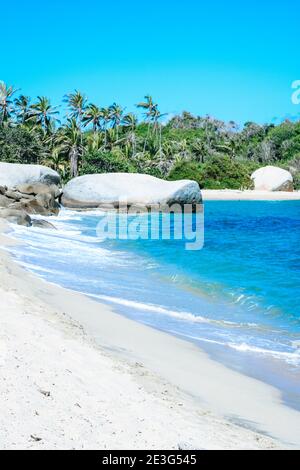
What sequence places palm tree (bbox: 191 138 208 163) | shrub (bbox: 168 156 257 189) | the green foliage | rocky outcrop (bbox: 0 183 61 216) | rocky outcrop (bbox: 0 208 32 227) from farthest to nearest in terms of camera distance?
palm tree (bbox: 191 138 208 163) < shrub (bbox: 168 156 257 189) < the green foliage < rocky outcrop (bbox: 0 183 61 216) < rocky outcrop (bbox: 0 208 32 227)

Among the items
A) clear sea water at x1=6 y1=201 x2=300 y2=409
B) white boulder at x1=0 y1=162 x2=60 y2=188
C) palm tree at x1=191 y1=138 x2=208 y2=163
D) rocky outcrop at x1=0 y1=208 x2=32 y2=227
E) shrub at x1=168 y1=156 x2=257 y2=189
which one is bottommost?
clear sea water at x1=6 y1=201 x2=300 y2=409

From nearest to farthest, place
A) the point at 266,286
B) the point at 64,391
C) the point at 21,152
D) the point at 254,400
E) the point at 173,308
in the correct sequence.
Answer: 1. the point at 64,391
2. the point at 254,400
3. the point at 173,308
4. the point at 266,286
5. the point at 21,152

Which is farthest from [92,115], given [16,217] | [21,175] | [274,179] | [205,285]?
[205,285]

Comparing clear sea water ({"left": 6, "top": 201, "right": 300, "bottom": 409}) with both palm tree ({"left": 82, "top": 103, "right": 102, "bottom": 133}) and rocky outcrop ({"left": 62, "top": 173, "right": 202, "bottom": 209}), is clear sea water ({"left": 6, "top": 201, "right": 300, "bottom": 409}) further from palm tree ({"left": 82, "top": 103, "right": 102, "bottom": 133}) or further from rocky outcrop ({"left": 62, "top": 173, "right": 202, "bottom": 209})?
palm tree ({"left": 82, "top": 103, "right": 102, "bottom": 133})

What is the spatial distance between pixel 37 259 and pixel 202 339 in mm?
6559

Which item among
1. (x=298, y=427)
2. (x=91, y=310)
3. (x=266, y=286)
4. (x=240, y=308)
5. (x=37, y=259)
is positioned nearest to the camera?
(x=298, y=427)

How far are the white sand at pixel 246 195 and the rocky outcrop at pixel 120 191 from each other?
57.0 feet

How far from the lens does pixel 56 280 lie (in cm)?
1112

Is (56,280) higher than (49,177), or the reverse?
(49,177)

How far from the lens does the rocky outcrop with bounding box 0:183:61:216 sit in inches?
1071

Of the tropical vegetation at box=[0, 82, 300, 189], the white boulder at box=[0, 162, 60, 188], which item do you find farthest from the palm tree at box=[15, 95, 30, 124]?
the white boulder at box=[0, 162, 60, 188]

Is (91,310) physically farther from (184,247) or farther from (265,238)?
(265,238)

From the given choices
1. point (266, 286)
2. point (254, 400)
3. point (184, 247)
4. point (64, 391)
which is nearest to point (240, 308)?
point (266, 286)

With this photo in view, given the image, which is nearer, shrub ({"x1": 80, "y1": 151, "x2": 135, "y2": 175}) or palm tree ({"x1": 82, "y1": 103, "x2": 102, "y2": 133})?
shrub ({"x1": 80, "y1": 151, "x2": 135, "y2": 175})
